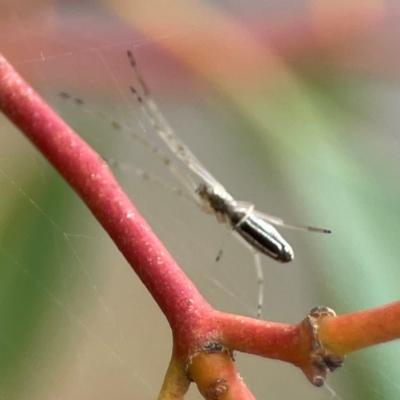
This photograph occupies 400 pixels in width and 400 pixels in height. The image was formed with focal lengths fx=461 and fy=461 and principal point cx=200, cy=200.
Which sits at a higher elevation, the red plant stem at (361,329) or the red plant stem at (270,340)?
the red plant stem at (361,329)

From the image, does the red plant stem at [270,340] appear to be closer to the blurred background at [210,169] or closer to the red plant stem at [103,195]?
the red plant stem at [103,195]

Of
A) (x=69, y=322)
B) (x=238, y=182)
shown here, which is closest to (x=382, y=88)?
(x=238, y=182)

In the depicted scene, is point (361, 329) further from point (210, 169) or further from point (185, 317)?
point (210, 169)

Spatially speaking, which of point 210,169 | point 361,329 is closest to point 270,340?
point 361,329

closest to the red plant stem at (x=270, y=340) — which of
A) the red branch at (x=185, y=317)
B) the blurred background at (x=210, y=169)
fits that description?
the red branch at (x=185, y=317)

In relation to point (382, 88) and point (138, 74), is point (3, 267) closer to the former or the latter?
point (138, 74)
